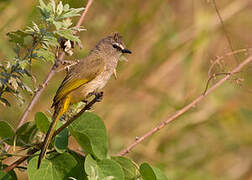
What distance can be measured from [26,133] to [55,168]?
0.23 meters

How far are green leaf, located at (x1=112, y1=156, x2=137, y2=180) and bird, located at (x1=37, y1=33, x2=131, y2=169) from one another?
0.35m

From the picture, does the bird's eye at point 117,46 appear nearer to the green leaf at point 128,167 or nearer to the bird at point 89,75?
the bird at point 89,75

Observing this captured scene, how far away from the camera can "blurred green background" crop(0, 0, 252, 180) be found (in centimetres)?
394

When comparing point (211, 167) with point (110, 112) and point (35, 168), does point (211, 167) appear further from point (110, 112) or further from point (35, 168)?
point (35, 168)

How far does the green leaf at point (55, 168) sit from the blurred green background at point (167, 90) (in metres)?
2.10

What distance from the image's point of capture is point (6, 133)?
1.72 metres

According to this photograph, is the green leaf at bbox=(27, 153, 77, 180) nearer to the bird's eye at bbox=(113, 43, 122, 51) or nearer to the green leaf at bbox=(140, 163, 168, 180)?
the green leaf at bbox=(140, 163, 168, 180)

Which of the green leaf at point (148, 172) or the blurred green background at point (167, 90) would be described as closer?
the green leaf at point (148, 172)

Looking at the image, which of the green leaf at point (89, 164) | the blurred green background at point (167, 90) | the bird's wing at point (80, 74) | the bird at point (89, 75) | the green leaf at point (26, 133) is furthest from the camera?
the blurred green background at point (167, 90)

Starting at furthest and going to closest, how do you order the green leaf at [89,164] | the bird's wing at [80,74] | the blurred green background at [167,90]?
the blurred green background at [167,90]
the bird's wing at [80,74]
the green leaf at [89,164]

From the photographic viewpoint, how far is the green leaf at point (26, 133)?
5.66 feet

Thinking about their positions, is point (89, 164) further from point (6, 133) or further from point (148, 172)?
point (6, 133)

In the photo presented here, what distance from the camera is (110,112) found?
4.12 meters

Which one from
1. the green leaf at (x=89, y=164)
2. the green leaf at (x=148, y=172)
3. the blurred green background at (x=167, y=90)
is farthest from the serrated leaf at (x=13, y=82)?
the blurred green background at (x=167, y=90)
